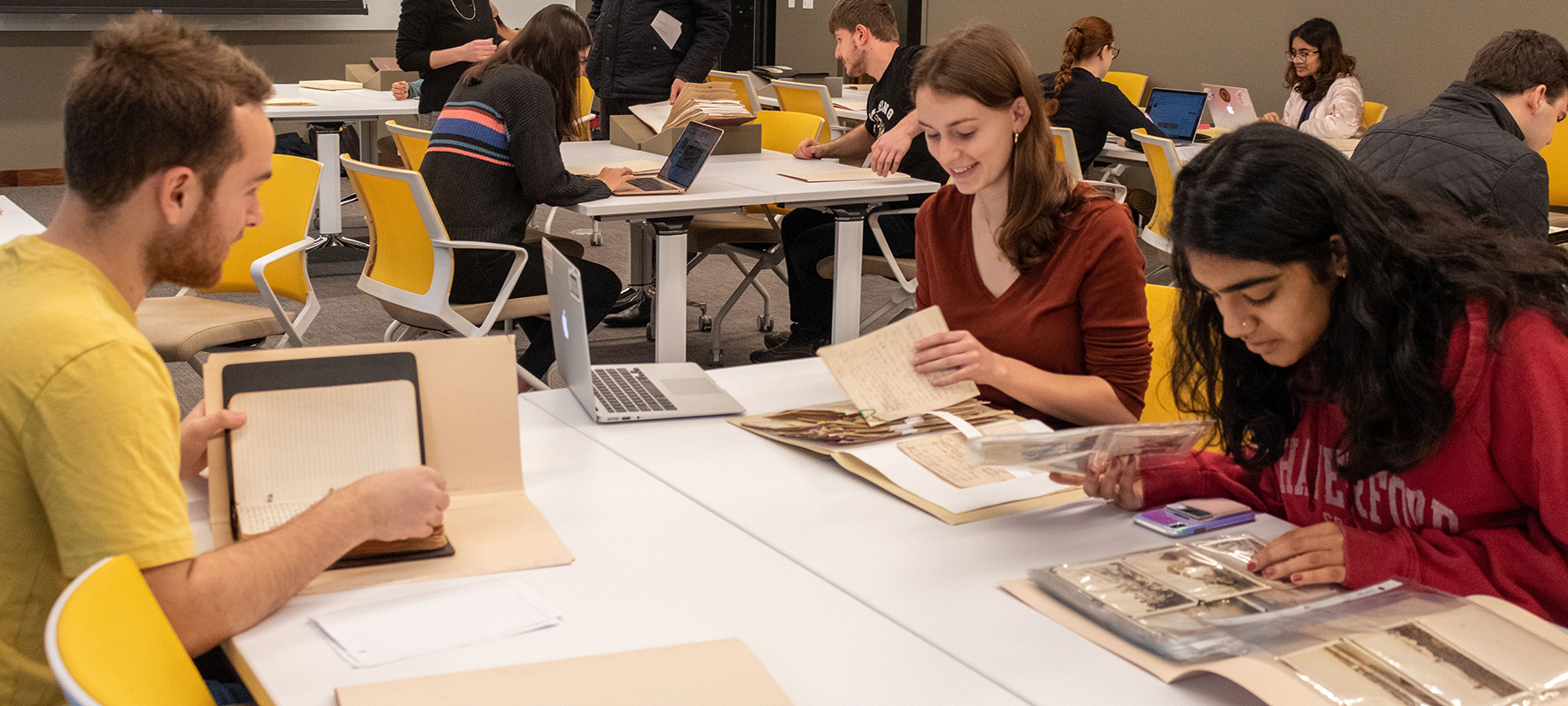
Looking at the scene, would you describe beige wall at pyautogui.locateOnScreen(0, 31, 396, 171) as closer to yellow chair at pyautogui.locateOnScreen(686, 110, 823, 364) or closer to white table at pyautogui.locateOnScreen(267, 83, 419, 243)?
white table at pyautogui.locateOnScreen(267, 83, 419, 243)

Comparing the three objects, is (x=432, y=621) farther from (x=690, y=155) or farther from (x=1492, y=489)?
(x=690, y=155)

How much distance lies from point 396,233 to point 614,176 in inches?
26.9

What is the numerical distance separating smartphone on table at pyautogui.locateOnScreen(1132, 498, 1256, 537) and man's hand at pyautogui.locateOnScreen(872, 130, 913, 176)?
243 centimetres

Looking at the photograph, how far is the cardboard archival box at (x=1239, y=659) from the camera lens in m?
1.01

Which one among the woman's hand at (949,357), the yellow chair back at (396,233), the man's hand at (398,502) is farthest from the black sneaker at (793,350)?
the man's hand at (398,502)

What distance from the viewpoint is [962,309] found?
2.17 meters

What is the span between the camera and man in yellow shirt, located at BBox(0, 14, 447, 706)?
109 centimetres

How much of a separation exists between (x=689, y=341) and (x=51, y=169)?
19.0ft

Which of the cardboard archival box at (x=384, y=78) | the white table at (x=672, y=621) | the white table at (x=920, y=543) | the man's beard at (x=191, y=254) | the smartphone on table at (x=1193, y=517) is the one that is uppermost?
the cardboard archival box at (x=384, y=78)

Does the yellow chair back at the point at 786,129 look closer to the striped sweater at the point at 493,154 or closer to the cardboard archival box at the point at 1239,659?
the striped sweater at the point at 493,154

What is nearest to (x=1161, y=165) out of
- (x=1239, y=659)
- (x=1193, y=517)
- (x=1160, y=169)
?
(x=1160, y=169)

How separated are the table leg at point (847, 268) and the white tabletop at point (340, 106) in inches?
106

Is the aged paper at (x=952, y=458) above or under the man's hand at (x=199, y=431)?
under

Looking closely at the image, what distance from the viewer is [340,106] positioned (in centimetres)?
579
